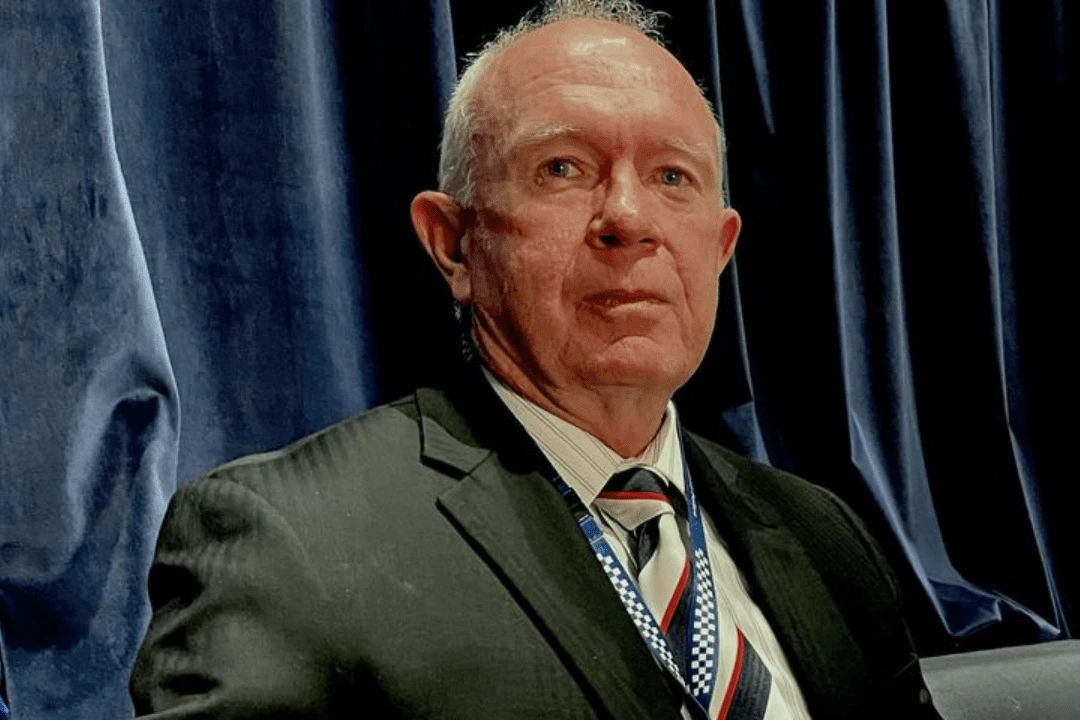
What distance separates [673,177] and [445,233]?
22cm

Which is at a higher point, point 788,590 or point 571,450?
point 571,450

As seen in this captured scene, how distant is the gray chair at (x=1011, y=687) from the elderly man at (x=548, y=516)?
1.40ft

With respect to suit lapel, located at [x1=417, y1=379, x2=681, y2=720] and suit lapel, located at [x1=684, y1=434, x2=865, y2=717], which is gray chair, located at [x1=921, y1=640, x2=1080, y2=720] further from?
suit lapel, located at [x1=417, y1=379, x2=681, y2=720]

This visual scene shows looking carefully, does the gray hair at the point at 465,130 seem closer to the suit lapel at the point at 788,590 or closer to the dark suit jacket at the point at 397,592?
the dark suit jacket at the point at 397,592

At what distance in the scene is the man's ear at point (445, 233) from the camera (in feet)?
4.01

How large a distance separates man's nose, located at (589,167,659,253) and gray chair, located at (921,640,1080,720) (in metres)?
0.88

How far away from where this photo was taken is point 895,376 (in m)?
2.11

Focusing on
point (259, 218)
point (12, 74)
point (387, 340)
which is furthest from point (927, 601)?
point (12, 74)

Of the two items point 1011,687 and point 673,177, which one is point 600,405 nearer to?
point 673,177

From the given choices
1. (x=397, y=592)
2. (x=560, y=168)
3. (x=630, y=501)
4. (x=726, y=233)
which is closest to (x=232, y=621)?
(x=397, y=592)

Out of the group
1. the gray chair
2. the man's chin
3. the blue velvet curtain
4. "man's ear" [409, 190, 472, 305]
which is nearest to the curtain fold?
the blue velvet curtain

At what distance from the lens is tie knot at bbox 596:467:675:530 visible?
45.2 inches

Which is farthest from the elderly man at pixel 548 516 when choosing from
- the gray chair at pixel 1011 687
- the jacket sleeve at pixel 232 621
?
the gray chair at pixel 1011 687

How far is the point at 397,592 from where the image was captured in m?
1.00
